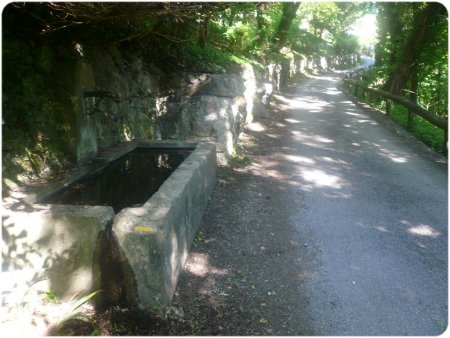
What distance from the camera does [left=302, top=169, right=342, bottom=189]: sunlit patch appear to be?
5977mm

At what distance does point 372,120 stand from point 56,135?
32.2 feet

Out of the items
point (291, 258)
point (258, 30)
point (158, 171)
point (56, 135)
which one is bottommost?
point (291, 258)

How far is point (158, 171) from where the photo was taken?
499 centimetres

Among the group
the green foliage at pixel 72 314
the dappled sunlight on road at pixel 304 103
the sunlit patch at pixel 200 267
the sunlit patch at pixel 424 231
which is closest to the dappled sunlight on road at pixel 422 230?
the sunlit patch at pixel 424 231

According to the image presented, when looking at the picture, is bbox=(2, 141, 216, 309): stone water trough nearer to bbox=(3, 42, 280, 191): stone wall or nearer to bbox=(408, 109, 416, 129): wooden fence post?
bbox=(3, 42, 280, 191): stone wall

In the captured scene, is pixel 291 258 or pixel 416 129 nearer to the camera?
pixel 291 258

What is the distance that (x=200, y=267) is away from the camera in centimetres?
367

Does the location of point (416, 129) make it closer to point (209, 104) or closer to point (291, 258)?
point (209, 104)

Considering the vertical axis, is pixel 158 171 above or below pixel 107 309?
above

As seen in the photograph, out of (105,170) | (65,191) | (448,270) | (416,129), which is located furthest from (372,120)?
(65,191)

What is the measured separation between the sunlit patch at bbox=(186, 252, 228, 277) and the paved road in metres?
0.91

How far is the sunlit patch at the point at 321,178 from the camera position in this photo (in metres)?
5.98

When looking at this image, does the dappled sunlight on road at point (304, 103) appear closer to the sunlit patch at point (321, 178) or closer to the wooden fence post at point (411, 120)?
the wooden fence post at point (411, 120)

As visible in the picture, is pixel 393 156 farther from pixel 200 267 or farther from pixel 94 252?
pixel 94 252
